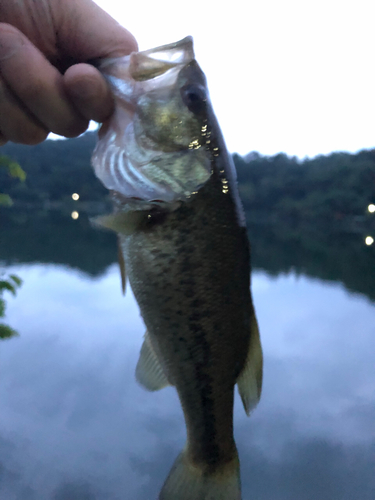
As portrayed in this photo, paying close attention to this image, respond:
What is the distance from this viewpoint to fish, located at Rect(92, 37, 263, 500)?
51.6 inches

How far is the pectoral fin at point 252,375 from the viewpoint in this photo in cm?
146

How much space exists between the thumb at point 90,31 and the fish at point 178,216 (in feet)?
0.24

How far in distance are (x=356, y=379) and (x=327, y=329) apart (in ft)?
9.26

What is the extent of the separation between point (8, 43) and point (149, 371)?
130 cm

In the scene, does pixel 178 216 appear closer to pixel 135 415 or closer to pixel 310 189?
pixel 135 415

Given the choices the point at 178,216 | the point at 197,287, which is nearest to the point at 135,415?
the point at 197,287

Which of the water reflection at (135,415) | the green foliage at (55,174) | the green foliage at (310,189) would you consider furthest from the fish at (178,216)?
the green foliage at (310,189)

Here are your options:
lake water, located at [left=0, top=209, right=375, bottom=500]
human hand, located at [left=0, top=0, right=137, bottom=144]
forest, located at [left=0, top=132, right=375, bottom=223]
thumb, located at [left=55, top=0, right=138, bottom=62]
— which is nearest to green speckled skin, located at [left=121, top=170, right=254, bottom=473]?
human hand, located at [left=0, top=0, right=137, bottom=144]

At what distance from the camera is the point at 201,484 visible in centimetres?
150

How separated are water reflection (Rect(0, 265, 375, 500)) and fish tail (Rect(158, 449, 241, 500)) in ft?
6.80

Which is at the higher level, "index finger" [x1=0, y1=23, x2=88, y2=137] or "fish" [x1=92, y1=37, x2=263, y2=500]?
"index finger" [x1=0, y1=23, x2=88, y2=137]

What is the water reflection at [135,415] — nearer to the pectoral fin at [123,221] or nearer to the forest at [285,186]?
the pectoral fin at [123,221]

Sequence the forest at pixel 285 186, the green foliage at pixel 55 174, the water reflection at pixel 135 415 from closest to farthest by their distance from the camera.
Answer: the water reflection at pixel 135 415 < the green foliage at pixel 55 174 < the forest at pixel 285 186

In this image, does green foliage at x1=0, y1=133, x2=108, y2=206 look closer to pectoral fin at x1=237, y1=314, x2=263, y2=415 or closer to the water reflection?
the water reflection
